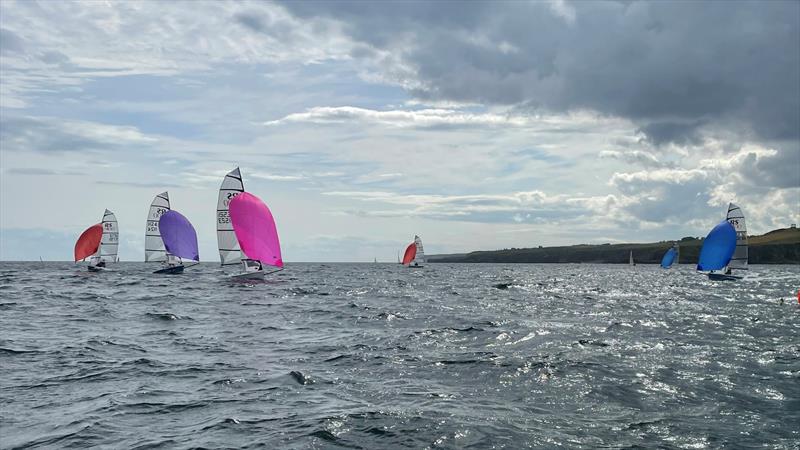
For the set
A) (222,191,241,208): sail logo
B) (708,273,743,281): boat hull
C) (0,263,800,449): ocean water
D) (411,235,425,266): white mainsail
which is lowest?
(0,263,800,449): ocean water

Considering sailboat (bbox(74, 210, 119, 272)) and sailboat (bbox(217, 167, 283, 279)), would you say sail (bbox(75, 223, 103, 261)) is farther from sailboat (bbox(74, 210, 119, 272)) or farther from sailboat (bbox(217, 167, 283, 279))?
sailboat (bbox(217, 167, 283, 279))

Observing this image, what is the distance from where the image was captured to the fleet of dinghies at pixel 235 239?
62.4 metres

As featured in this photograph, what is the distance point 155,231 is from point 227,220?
32195mm

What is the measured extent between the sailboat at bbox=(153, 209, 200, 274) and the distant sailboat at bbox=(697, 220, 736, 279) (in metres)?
64.8

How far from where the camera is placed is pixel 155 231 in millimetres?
92688

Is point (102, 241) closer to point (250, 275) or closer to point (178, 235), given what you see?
point (178, 235)

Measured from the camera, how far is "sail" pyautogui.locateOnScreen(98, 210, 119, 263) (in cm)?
9550

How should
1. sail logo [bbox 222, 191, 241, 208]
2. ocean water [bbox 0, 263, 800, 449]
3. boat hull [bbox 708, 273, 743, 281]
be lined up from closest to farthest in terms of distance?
ocean water [bbox 0, 263, 800, 449] < sail logo [bbox 222, 191, 241, 208] < boat hull [bbox 708, 273, 743, 281]

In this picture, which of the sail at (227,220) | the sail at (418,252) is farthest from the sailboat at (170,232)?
the sail at (418,252)

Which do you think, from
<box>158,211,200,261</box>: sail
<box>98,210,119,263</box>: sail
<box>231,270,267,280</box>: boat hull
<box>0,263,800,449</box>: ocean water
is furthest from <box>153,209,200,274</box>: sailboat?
<box>0,263,800,449</box>: ocean water

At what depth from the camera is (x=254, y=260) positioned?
208ft

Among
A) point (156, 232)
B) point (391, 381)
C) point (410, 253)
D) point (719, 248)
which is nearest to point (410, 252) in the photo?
point (410, 253)

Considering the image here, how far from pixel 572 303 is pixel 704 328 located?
1737cm

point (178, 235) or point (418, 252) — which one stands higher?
point (178, 235)
